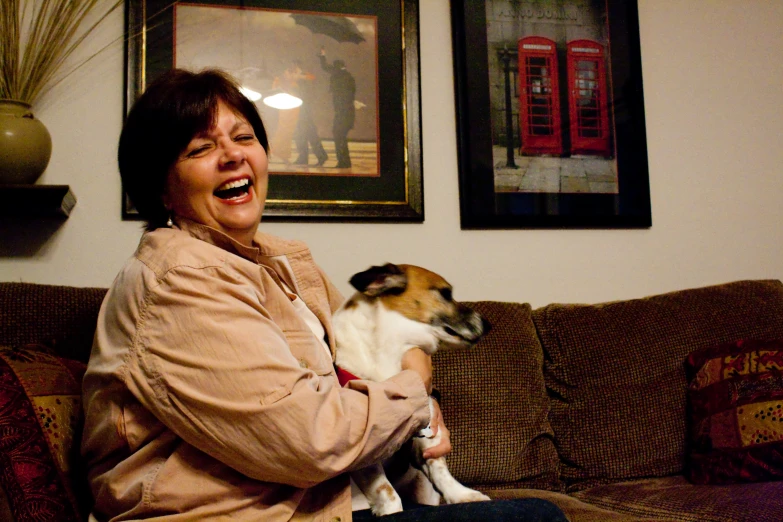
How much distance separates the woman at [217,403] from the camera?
1015 mm

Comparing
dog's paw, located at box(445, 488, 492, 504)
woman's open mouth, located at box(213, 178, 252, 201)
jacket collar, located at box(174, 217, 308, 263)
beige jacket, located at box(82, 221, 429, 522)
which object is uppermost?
woman's open mouth, located at box(213, 178, 252, 201)

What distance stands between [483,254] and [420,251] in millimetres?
260

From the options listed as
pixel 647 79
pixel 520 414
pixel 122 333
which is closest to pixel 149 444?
pixel 122 333

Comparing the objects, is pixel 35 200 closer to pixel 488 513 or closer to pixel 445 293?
pixel 445 293

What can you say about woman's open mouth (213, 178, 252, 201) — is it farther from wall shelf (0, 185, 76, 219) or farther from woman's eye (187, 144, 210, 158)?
wall shelf (0, 185, 76, 219)

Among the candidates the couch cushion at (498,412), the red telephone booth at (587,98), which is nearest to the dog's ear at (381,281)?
the couch cushion at (498,412)

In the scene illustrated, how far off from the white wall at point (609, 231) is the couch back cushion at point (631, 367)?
0.36m

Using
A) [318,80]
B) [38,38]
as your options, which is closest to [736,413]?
[318,80]

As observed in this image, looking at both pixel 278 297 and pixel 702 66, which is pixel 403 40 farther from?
pixel 278 297

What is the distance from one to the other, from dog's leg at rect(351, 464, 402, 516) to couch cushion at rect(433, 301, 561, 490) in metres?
0.68

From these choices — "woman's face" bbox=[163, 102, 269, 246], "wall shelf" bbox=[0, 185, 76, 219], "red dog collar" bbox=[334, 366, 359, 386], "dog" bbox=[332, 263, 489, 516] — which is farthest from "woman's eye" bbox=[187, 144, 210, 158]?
"wall shelf" bbox=[0, 185, 76, 219]

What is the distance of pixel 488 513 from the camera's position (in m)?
1.12

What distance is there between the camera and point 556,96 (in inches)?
105

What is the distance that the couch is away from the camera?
5.71 feet
